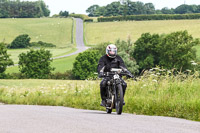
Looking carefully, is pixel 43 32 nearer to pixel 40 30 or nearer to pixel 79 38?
pixel 40 30

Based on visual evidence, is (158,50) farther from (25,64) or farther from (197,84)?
(197,84)

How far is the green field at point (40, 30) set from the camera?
424ft

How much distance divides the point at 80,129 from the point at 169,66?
3085 inches

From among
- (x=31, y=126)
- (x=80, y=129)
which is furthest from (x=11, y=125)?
(x=80, y=129)

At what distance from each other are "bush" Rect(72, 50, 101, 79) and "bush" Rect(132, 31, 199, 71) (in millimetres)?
8705

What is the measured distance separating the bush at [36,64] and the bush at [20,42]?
28775 millimetres

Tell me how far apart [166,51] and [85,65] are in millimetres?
16892

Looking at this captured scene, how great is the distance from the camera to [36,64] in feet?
295

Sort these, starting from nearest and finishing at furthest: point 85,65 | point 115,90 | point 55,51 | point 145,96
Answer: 1. point 115,90
2. point 145,96
3. point 85,65
4. point 55,51

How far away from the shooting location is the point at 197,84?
40.6 ft

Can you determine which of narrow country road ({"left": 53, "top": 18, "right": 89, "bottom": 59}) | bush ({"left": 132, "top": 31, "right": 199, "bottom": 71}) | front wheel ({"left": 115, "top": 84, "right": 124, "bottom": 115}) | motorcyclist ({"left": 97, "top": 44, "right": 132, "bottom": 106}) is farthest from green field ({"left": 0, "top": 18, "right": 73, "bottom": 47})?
front wheel ({"left": 115, "top": 84, "right": 124, "bottom": 115})

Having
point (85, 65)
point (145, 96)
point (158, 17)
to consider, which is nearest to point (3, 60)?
point (85, 65)

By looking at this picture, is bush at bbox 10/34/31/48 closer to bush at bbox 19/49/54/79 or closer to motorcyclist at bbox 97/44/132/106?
bush at bbox 19/49/54/79

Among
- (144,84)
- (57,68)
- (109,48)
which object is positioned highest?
(109,48)
